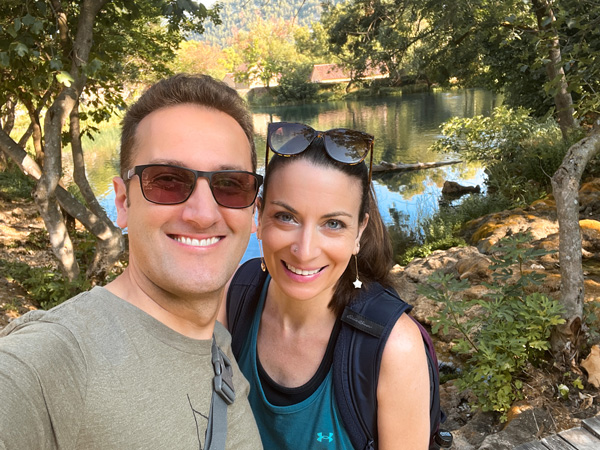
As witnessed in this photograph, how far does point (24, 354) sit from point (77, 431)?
18 centimetres

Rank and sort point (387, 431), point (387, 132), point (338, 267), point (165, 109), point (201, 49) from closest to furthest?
point (165, 109) < point (387, 431) < point (338, 267) < point (387, 132) < point (201, 49)

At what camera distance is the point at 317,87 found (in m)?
48.5

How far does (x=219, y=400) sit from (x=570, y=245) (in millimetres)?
2992

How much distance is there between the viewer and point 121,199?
1326 millimetres

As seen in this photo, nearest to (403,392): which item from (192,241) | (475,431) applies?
(192,241)

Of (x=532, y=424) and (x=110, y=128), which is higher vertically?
(x=110, y=128)

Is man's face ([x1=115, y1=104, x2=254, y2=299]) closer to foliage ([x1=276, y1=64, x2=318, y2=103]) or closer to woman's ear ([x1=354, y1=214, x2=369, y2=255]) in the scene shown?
woman's ear ([x1=354, y1=214, x2=369, y2=255])

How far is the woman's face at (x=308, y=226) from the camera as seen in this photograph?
5.34ft

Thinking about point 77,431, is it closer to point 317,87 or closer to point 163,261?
point 163,261

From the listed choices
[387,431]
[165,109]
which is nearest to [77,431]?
[165,109]

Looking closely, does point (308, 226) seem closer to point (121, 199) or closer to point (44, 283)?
point (121, 199)

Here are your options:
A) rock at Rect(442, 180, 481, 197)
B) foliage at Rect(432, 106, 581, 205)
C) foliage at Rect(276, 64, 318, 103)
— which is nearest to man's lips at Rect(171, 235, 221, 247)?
foliage at Rect(432, 106, 581, 205)

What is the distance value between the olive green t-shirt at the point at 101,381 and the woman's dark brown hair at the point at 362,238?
660 millimetres

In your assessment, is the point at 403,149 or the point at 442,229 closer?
the point at 442,229
